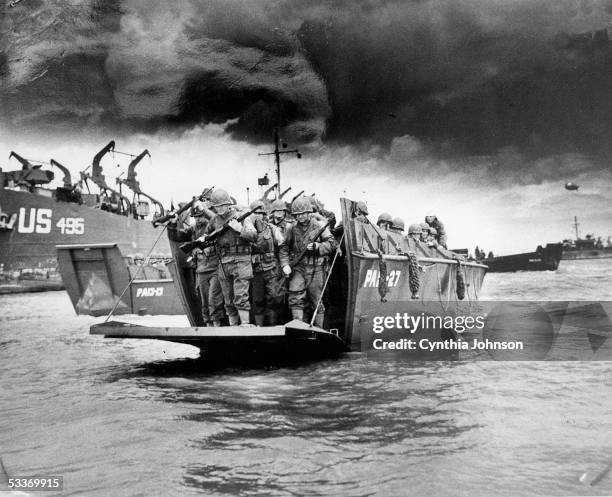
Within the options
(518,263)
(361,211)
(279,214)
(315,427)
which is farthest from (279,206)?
(518,263)

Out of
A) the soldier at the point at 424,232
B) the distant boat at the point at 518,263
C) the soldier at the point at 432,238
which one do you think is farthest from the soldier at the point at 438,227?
the distant boat at the point at 518,263

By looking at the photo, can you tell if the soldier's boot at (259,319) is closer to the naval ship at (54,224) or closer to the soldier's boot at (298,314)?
the soldier's boot at (298,314)

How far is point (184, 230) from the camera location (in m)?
6.53

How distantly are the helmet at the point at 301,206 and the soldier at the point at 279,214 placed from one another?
0.49 meters

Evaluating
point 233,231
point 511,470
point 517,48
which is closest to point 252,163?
point 233,231

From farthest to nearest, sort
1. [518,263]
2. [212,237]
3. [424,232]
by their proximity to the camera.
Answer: [518,263]
[424,232]
[212,237]

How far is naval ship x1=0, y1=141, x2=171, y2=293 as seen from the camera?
Result: 1086 cm

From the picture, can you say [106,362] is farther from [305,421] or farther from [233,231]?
[305,421]

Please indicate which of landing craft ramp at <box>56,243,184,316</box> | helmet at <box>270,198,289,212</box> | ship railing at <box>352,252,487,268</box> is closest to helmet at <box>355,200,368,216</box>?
ship railing at <box>352,252,487,268</box>

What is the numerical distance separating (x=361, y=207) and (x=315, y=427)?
322 cm

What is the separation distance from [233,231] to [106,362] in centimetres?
215

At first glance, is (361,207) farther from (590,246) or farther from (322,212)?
(590,246)

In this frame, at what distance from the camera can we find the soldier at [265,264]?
20.9ft

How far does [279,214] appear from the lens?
735cm
